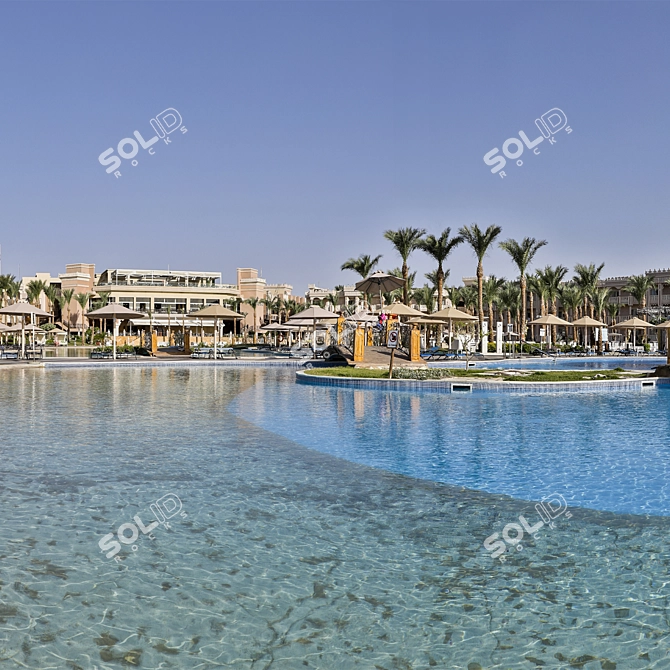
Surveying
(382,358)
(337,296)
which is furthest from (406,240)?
(337,296)

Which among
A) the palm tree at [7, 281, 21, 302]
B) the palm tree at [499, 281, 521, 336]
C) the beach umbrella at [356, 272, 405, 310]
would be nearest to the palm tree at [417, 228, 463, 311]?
the beach umbrella at [356, 272, 405, 310]

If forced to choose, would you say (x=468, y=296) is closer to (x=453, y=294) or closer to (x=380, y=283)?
(x=453, y=294)

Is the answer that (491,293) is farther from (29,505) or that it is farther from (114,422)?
(29,505)

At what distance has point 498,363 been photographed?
101ft

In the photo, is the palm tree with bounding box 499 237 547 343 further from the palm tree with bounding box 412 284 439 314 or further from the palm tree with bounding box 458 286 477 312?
the palm tree with bounding box 458 286 477 312

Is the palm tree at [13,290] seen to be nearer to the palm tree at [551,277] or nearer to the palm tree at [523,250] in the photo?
the palm tree at [523,250]

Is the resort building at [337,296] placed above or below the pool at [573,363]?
above

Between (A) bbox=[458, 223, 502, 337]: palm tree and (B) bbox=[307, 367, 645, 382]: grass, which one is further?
(A) bbox=[458, 223, 502, 337]: palm tree

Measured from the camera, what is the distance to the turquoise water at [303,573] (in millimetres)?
3551

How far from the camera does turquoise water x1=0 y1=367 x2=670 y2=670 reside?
3551mm

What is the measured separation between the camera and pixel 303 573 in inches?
182

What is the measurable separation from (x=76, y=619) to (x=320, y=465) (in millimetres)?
4667

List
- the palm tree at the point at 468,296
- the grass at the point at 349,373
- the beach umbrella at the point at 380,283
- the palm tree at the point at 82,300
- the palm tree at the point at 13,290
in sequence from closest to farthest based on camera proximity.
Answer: the grass at the point at 349,373 → the beach umbrella at the point at 380,283 → the palm tree at the point at 468,296 → the palm tree at the point at 13,290 → the palm tree at the point at 82,300

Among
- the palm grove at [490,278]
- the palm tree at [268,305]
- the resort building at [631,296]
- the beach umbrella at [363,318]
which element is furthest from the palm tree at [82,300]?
the resort building at [631,296]
